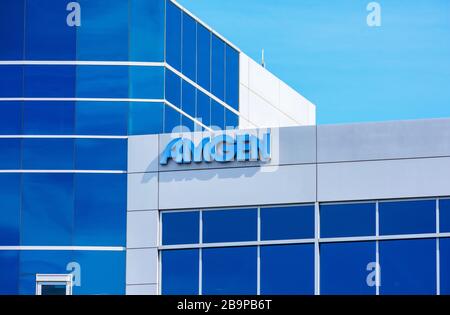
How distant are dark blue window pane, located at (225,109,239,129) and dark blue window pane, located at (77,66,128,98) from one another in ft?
19.8

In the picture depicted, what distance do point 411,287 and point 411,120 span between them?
4338 mm

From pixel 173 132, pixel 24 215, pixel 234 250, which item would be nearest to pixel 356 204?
pixel 234 250

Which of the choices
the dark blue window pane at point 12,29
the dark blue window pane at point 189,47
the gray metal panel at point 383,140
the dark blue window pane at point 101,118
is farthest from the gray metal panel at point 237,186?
the dark blue window pane at point 12,29

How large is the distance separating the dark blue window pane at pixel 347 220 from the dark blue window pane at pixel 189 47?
727 cm

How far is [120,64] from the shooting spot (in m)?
35.4

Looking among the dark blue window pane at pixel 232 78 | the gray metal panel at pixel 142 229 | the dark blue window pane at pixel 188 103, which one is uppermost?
the dark blue window pane at pixel 232 78

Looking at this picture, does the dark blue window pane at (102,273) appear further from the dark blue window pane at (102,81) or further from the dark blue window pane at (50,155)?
the dark blue window pane at (102,81)

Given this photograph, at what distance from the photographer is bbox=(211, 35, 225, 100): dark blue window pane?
39531 mm

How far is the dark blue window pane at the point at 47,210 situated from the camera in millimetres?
34219

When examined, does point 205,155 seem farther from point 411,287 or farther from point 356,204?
point 411,287

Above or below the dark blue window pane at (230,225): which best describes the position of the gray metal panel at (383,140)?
above

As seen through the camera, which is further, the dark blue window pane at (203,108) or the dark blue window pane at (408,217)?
the dark blue window pane at (203,108)
